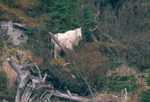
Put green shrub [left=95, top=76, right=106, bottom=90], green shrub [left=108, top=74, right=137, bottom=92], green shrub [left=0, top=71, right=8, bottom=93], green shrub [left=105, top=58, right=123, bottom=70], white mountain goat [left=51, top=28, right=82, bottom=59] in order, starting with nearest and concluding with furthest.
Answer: green shrub [left=108, top=74, right=137, bottom=92]
green shrub [left=95, top=76, right=106, bottom=90]
green shrub [left=0, top=71, right=8, bottom=93]
green shrub [left=105, top=58, right=123, bottom=70]
white mountain goat [left=51, top=28, right=82, bottom=59]

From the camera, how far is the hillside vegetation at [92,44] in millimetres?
22359

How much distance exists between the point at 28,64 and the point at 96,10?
14.8ft

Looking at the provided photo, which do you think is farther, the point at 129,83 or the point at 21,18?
the point at 21,18

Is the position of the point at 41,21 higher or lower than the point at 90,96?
higher

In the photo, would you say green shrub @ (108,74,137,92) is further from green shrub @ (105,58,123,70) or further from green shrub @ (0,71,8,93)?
green shrub @ (0,71,8,93)

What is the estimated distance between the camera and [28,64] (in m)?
23.2

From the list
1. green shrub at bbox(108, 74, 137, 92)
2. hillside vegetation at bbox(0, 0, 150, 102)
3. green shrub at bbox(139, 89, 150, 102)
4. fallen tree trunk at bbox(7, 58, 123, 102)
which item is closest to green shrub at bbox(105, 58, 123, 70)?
hillside vegetation at bbox(0, 0, 150, 102)

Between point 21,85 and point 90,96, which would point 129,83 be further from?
Answer: point 21,85

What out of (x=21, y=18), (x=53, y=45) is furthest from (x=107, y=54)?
(x=21, y=18)

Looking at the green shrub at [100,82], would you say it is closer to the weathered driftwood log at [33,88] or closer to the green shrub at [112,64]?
the green shrub at [112,64]

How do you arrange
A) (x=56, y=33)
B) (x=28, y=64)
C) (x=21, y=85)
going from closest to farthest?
(x=21, y=85) → (x=28, y=64) → (x=56, y=33)

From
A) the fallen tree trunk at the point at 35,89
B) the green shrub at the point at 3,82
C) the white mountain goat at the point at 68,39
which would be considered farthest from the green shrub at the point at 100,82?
the green shrub at the point at 3,82

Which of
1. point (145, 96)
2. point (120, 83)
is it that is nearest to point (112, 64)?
point (120, 83)

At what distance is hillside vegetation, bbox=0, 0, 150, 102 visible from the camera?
2236cm
